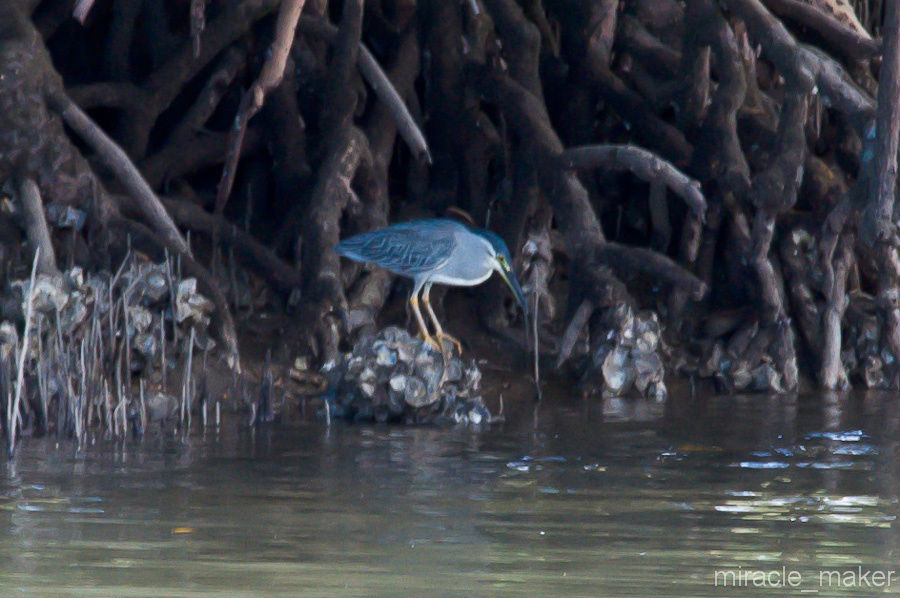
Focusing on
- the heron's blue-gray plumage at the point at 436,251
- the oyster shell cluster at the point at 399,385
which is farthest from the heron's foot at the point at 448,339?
the oyster shell cluster at the point at 399,385

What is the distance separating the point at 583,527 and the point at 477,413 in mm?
2670

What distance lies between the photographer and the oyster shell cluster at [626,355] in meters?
8.09

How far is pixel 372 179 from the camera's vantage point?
8773 millimetres

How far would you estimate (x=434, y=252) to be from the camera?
25.3ft

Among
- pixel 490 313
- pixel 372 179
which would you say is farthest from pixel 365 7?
pixel 490 313

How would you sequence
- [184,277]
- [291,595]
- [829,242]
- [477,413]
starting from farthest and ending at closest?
1. [829,242]
2. [184,277]
3. [477,413]
4. [291,595]

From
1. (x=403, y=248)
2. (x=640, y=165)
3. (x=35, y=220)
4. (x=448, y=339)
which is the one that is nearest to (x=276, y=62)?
(x=403, y=248)

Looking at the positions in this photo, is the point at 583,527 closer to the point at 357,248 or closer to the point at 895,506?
the point at 895,506

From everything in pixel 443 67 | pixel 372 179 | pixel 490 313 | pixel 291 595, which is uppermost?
pixel 443 67

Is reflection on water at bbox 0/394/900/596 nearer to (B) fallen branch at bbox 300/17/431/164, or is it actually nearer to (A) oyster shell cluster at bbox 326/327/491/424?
(A) oyster shell cluster at bbox 326/327/491/424

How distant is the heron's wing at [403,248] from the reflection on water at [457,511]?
40.3 inches

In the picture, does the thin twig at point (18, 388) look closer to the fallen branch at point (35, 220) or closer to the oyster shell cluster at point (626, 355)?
the fallen branch at point (35, 220)

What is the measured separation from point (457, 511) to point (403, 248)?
3.11 m

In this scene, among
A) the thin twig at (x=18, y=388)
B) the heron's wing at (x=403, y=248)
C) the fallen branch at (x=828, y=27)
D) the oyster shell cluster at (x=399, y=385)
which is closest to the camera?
the thin twig at (x=18, y=388)
